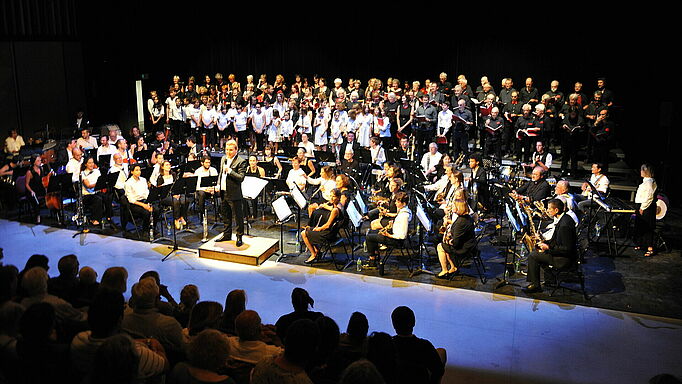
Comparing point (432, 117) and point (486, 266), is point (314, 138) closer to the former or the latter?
point (432, 117)

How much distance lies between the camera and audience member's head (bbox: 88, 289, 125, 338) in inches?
173

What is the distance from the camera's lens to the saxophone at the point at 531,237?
9.11 m

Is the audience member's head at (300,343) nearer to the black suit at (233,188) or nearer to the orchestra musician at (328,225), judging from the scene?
the orchestra musician at (328,225)

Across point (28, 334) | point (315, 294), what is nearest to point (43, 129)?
point (315, 294)

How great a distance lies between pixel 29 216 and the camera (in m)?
12.9

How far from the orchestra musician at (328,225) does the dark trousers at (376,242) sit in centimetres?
56

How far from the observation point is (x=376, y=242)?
9.76 m

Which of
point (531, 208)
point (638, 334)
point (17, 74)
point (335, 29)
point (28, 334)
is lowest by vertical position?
point (638, 334)

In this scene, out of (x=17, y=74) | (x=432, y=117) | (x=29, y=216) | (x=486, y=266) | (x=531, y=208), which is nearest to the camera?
(x=486, y=266)

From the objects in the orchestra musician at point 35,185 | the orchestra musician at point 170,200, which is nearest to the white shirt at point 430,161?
the orchestra musician at point 170,200

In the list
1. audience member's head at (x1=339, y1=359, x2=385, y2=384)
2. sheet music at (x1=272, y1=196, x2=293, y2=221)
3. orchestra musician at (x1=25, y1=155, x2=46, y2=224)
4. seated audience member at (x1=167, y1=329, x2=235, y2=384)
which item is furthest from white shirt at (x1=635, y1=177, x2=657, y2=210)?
orchestra musician at (x1=25, y1=155, x2=46, y2=224)

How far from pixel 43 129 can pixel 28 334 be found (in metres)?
19.8

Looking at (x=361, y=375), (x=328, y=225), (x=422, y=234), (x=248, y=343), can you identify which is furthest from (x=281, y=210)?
(x=361, y=375)

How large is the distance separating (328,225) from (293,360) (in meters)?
5.98
